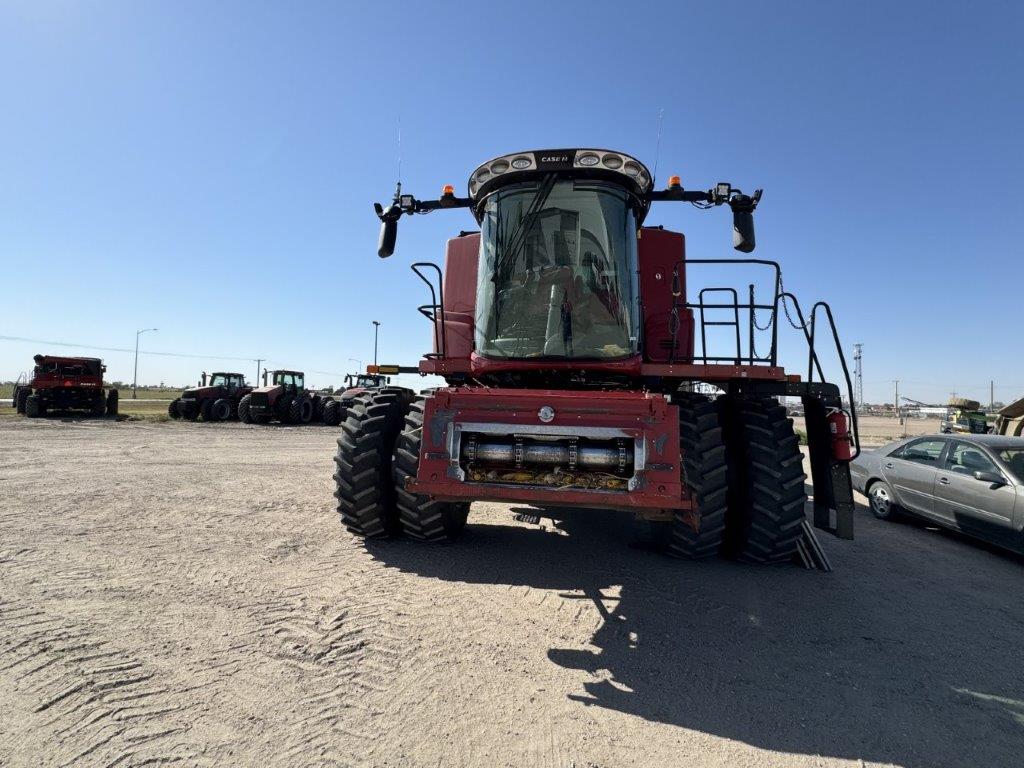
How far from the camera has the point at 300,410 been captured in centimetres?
2167

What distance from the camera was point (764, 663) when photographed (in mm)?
3135

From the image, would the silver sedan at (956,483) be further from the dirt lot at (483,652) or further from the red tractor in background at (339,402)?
the red tractor in background at (339,402)

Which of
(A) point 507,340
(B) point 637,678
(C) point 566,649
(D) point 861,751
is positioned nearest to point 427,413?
(A) point 507,340

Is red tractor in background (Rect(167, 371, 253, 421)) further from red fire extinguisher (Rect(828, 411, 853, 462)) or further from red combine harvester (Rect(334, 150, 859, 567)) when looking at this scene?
red fire extinguisher (Rect(828, 411, 853, 462))

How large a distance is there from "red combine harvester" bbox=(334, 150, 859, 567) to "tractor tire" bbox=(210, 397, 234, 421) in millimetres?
19148

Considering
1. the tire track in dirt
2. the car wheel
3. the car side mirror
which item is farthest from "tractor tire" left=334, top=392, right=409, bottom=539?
the car wheel

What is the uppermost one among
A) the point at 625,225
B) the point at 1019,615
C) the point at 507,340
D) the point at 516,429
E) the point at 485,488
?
the point at 625,225

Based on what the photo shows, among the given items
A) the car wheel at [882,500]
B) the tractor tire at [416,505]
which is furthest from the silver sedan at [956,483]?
the tractor tire at [416,505]

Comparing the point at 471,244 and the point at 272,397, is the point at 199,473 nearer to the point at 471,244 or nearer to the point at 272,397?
the point at 471,244

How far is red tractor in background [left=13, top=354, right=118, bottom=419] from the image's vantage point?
20547 mm

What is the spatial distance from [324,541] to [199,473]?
16.3ft

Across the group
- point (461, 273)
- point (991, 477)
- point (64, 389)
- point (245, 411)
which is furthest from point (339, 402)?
point (991, 477)

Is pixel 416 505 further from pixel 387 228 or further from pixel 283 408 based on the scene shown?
pixel 283 408

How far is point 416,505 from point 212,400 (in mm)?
20612
